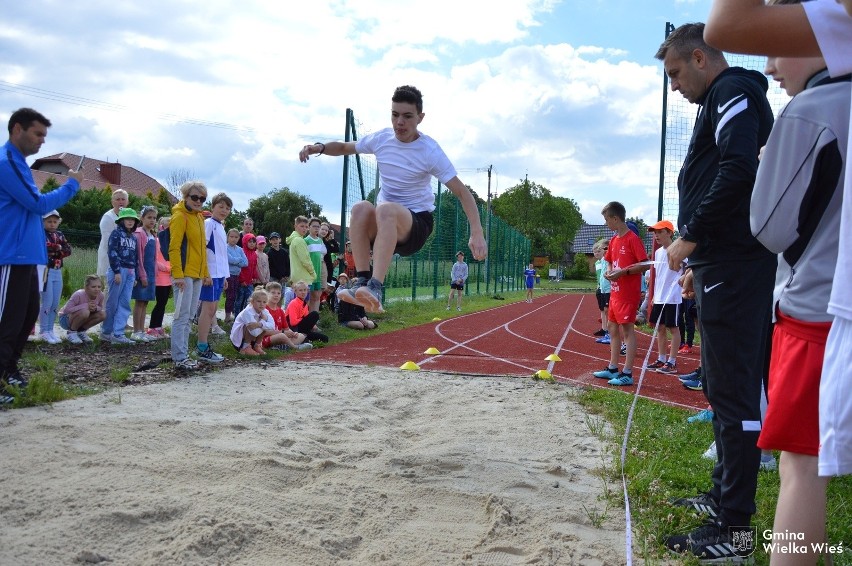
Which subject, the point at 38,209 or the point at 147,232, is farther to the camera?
the point at 147,232

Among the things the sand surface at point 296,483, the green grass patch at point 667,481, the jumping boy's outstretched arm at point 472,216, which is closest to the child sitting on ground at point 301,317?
the sand surface at point 296,483

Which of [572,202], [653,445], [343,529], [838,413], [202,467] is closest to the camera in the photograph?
[838,413]

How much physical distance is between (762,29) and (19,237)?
475 centimetres

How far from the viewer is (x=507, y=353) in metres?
9.33

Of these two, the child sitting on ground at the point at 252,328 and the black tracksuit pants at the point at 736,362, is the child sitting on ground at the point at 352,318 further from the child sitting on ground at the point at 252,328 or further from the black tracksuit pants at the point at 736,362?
the black tracksuit pants at the point at 736,362

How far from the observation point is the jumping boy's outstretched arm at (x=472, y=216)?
15.0 ft

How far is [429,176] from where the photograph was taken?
4672 millimetres

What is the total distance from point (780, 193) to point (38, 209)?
476 cm

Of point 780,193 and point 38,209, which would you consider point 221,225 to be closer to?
point 38,209

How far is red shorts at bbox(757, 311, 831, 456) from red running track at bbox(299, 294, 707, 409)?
4.05 meters

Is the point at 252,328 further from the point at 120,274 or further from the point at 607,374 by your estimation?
the point at 607,374

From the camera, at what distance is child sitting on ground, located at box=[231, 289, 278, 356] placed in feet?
25.1

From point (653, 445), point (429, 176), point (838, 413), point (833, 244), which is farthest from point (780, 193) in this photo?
point (429, 176)

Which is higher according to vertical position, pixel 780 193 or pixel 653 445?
pixel 780 193
